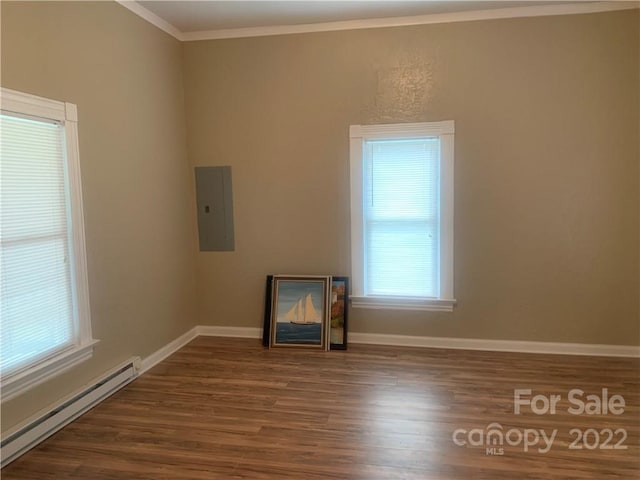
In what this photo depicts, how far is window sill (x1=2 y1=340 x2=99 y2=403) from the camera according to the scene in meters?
2.35

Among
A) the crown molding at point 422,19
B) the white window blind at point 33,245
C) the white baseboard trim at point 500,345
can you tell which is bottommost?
the white baseboard trim at point 500,345

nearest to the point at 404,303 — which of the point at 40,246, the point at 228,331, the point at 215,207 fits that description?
the point at 228,331

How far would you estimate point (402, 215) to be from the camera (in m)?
3.82

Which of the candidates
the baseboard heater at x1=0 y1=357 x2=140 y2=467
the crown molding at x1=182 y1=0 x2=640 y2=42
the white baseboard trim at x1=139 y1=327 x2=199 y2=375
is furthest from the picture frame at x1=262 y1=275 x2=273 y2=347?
the crown molding at x1=182 y1=0 x2=640 y2=42

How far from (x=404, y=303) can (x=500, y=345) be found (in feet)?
2.75

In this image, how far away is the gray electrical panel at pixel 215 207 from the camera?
4086mm

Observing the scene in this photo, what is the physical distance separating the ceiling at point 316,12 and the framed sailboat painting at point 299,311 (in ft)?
6.88

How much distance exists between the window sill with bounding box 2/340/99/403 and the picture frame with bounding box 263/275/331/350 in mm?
1511

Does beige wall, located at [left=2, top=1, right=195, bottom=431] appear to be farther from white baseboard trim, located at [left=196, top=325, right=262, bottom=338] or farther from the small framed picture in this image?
the small framed picture

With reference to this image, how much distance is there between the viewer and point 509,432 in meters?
2.52

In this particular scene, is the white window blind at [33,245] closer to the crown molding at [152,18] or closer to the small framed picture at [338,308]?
the crown molding at [152,18]

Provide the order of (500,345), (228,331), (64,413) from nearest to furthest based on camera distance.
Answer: (64,413) < (500,345) < (228,331)

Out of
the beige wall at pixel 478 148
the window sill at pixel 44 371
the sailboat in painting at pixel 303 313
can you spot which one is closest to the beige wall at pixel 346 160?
the beige wall at pixel 478 148

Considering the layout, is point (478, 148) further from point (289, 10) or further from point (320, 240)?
point (289, 10)
